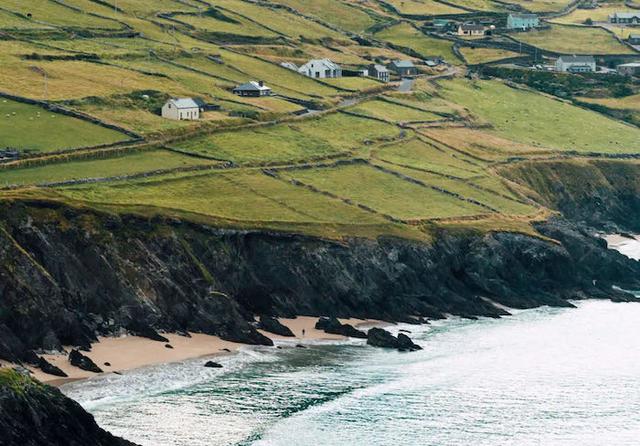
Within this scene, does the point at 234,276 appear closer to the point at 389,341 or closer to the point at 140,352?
the point at 389,341

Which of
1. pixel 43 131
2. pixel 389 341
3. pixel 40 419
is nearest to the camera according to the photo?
pixel 40 419

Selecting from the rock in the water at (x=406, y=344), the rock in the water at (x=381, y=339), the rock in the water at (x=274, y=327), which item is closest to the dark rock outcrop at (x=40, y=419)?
the rock in the water at (x=274, y=327)

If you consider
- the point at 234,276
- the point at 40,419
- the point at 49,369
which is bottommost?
the point at 49,369

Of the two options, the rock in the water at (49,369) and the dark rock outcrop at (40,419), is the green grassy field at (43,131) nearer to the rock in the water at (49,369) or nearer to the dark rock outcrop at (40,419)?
the rock in the water at (49,369)

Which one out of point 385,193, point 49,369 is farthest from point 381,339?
→ point 385,193

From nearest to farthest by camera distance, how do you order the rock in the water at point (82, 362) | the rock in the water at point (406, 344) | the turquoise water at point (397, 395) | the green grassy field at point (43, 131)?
1. the turquoise water at point (397, 395)
2. the rock in the water at point (82, 362)
3. the rock in the water at point (406, 344)
4. the green grassy field at point (43, 131)

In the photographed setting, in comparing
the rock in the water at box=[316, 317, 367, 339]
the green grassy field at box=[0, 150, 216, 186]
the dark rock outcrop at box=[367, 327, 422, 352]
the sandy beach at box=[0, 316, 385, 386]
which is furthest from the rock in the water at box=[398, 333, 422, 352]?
the green grassy field at box=[0, 150, 216, 186]
